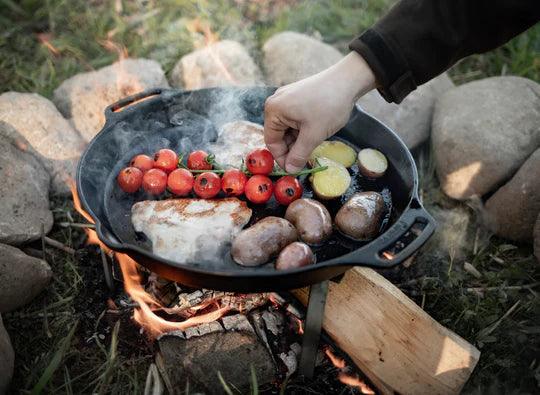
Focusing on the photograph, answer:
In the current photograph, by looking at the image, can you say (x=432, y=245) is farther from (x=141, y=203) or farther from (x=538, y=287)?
(x=141, y=203)

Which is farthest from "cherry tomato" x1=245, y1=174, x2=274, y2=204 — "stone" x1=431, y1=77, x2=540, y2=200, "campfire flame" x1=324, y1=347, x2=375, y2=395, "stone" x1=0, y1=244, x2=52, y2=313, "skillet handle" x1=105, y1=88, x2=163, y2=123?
"stone" x1=431, y1=77, x2=540, y2=200

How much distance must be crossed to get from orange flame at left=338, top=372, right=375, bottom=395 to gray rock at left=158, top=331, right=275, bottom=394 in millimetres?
477

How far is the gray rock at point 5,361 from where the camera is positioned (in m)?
2.73

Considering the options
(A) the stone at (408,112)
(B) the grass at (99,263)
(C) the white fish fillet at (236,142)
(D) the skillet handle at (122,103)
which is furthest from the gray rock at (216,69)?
(C) the white fish fillet at (236,142)

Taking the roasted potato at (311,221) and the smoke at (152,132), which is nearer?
the roasted potato at (311,221)

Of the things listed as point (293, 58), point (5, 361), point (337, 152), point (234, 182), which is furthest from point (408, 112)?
point (5, 361)

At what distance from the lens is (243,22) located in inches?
247

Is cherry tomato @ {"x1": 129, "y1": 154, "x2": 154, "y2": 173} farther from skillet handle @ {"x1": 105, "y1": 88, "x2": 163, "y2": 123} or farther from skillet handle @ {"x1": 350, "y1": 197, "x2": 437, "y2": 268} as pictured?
skillet handle @ {"x1": 350, "y1": 197, "x2": 437, "y2": 268}

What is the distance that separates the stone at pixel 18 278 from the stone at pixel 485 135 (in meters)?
3.65

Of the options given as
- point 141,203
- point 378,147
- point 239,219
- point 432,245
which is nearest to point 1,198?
point 141,203

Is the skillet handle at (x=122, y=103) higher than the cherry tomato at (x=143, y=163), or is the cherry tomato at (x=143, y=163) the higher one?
the skillet handle at (x=122, y=103)

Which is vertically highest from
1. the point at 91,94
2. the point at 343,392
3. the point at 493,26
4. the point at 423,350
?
the point at 493,26

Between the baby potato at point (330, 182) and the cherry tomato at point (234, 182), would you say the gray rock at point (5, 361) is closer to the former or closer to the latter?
the cherry tomato at point (234, 182)

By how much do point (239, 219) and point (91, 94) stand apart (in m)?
2.81
